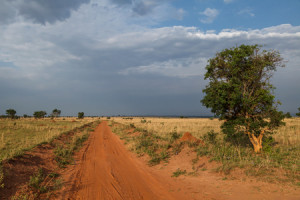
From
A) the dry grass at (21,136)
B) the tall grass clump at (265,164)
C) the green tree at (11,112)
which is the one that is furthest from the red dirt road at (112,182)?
the green tree at (11,112)

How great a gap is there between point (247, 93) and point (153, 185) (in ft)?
24.7

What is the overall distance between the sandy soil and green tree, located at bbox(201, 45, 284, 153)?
12.1 ft

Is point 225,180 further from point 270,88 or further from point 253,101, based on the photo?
A: point 270,88

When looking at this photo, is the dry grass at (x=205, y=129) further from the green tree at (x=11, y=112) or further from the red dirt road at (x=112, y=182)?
the green tree at (x=11, y=112)

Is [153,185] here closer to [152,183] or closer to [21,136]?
[152,183]

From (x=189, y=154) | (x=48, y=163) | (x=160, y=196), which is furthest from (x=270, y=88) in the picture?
(x=48, y=163)

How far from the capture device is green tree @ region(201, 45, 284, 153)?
10414 mm

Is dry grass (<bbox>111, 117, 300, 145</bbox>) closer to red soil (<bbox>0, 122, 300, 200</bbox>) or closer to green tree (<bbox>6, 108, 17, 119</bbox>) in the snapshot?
red soil (<bbox>0, 122, 300, 200</bbox>)

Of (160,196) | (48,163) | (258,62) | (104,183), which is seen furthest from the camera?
(258,62)

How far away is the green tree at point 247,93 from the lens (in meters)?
10.4

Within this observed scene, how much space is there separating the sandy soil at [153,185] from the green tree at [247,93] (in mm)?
3688

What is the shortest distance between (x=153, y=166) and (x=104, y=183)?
3.51m

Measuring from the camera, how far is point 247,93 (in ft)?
34.7

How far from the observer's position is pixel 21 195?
17.9 ft
